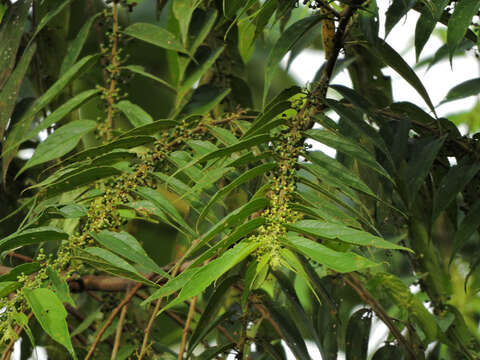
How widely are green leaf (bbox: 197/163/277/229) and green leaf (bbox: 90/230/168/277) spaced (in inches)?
2.3

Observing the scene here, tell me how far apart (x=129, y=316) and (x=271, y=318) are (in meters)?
0.33

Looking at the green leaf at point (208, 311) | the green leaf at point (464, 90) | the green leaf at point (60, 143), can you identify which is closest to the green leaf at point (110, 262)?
the green leaf at point (208, 311)

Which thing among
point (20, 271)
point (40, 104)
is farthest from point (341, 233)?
point (40, 104)

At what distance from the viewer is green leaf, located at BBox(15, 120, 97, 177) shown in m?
0.81

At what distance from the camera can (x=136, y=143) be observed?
71 centimetres

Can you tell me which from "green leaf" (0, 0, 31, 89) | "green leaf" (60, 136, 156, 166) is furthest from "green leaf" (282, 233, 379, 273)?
"green leaf" (0, 0, 31, 89)

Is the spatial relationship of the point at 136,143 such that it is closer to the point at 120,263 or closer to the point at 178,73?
the point at 120,263

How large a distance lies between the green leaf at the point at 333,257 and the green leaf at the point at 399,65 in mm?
301

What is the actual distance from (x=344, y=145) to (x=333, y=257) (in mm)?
195

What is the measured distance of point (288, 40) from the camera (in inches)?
28.7

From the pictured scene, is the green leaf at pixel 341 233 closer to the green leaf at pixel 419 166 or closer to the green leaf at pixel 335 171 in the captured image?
the green leaf at pixel 335 171

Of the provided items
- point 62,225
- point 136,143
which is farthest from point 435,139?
point 62,225

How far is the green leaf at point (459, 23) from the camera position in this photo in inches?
25.8

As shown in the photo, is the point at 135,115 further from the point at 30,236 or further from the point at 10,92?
the point at 30,236
